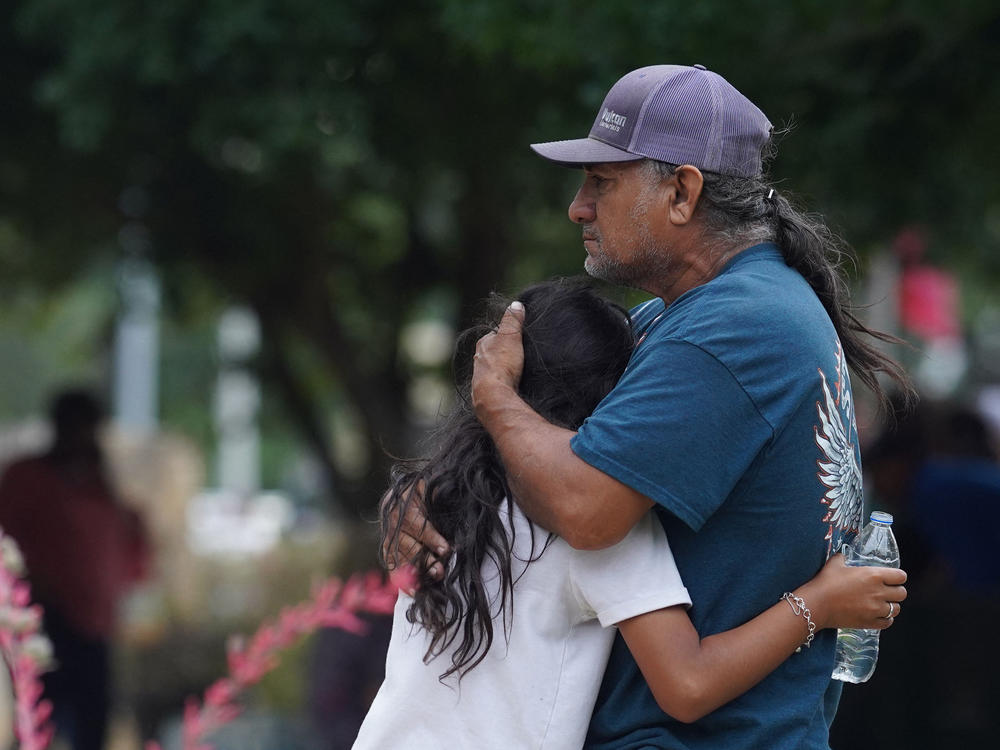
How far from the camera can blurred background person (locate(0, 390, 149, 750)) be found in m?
5.92

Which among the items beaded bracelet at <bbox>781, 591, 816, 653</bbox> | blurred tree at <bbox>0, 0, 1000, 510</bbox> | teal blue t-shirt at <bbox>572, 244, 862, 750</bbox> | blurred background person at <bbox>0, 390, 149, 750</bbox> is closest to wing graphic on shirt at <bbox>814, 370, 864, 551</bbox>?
teal blue t-shirt at <bbox>572, 244, 862, 750</bbox>

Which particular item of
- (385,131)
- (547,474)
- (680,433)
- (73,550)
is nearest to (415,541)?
(547,474)

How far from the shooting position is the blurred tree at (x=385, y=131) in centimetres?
374

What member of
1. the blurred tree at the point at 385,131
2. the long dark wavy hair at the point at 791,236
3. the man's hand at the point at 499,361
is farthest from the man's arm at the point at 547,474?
the blurred tree at the point at 385,131

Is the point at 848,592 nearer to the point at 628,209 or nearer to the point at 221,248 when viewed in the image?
the point at 628,209

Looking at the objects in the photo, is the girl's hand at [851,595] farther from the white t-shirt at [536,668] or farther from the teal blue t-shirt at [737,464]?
the white t-shirt at [536,668]

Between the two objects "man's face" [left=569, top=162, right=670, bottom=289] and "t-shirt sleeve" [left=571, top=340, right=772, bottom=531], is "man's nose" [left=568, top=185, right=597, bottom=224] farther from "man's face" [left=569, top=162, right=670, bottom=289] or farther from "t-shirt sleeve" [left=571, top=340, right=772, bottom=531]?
"t-shirt sleeve" [left=571, top=340, right=772, bottom=531]

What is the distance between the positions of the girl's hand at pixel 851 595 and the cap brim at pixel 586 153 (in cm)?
62

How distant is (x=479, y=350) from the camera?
1885 mm

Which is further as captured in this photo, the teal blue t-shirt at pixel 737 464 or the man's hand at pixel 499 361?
the man's hand at pixel 499 361

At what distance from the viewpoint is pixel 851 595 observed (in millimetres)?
1809

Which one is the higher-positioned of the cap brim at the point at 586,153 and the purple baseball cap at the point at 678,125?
the purple baseball cap at the point at 678,125

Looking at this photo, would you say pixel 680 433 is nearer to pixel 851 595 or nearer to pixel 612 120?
pixel 851 595

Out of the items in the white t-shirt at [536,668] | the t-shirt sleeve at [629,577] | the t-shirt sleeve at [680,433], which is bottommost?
the white t-shirt at [536,668]
